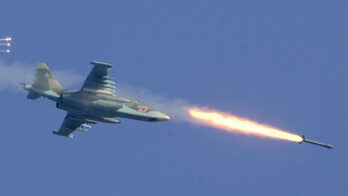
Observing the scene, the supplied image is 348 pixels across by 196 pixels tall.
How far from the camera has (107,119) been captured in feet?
478

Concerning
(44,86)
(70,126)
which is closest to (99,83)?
(44,86)

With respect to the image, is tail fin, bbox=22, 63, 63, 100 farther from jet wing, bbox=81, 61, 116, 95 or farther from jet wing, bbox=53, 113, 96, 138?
jet wing, bbox=53, 113, 96, 138

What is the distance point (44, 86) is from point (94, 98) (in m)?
6.61

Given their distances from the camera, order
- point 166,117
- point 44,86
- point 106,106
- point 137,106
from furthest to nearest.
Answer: point 166,117 → point 44,86 → point 137,106 → point 106,106

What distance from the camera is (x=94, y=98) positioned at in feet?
457

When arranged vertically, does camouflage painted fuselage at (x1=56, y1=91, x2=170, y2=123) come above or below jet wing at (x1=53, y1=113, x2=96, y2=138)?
below

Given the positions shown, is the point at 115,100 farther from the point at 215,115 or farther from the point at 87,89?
the point at 215,115

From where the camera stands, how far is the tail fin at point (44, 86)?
460 ft

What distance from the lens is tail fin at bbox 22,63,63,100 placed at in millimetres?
140125

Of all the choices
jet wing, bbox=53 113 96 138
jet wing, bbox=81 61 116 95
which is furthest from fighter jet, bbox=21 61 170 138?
jet wing, bbox=53 113 96 138

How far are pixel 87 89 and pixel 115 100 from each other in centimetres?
370

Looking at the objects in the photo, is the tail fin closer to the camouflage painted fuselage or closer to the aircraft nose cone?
the camouflage painted fuselage

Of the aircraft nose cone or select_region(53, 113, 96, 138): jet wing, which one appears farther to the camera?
select_region(53, 113, 96, 138): jet wing

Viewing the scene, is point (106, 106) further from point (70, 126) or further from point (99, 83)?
point (70, 126)
